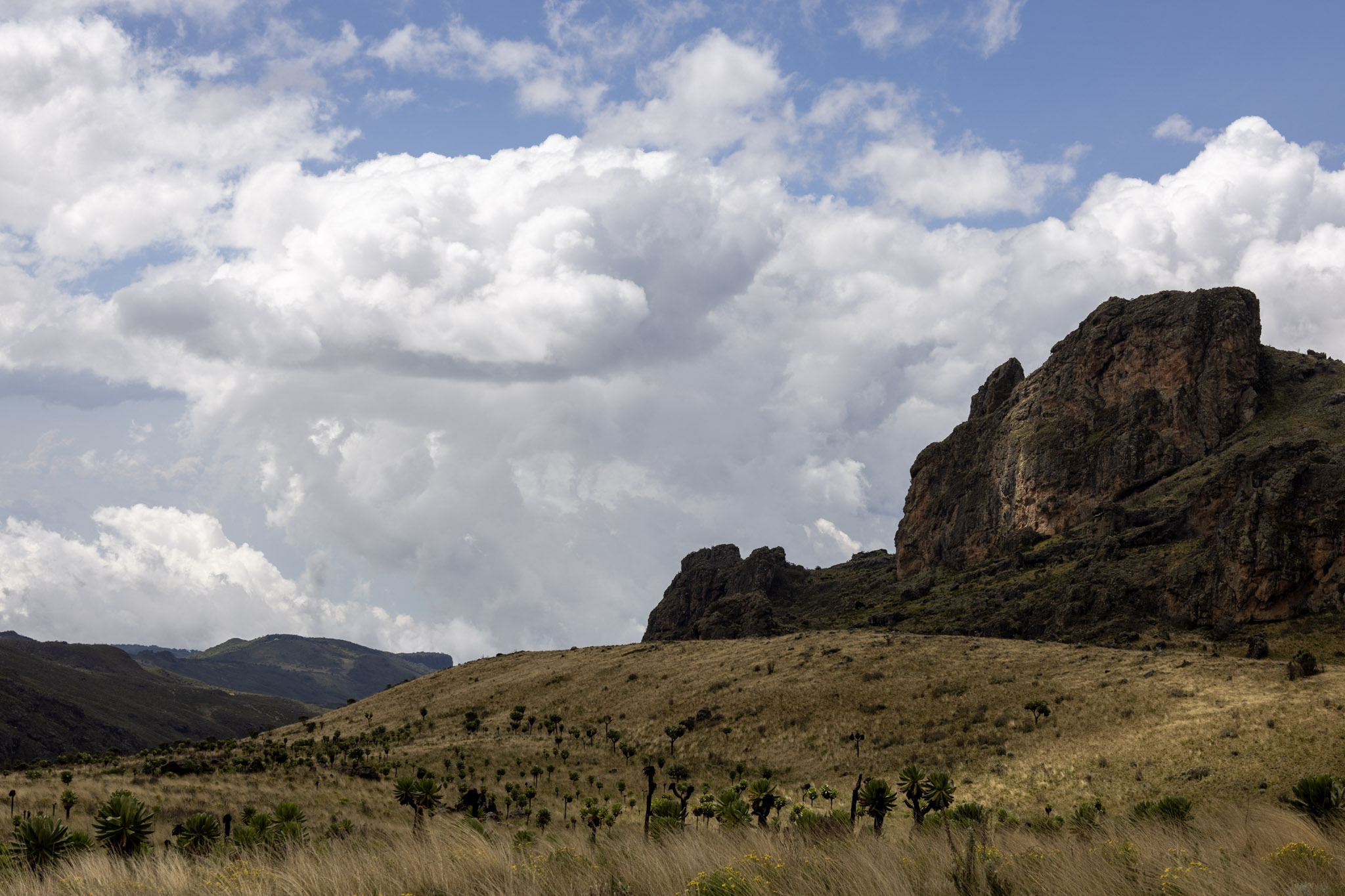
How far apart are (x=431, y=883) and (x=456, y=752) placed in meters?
59.1

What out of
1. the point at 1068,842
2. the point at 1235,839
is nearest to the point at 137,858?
the point at 1068,842

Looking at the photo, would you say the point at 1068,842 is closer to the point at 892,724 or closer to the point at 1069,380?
the point at 892,724

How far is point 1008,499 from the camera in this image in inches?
5950

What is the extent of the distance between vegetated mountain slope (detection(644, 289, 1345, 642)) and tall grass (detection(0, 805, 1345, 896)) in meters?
85.2

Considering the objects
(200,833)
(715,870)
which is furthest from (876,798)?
(200,833)

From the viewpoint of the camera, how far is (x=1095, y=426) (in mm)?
144375

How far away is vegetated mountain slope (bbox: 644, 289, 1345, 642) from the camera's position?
283ft

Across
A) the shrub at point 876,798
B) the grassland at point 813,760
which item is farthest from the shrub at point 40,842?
the shrub at point 876,798

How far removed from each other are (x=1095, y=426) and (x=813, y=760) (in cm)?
11184

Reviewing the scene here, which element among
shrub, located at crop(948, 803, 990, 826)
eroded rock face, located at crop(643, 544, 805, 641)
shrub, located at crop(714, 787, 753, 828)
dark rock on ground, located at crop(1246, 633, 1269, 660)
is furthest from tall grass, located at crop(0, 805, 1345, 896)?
eroded rock face, located at crop(643, 544, 805, 641)

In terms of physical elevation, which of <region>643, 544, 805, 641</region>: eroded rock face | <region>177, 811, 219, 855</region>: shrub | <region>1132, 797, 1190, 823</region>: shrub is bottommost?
<region>1132, 797, 1190, 823</region>: shrub

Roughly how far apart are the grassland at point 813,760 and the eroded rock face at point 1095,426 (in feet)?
202

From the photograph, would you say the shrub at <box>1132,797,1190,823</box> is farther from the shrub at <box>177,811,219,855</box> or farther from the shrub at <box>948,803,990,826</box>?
the shrub at <box>177,811,219,855</box>

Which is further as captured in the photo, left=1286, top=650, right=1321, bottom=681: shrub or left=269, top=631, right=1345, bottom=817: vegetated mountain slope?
left=1286, top=650, right=1321, bottom=681: shrub
